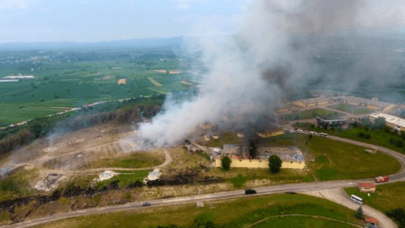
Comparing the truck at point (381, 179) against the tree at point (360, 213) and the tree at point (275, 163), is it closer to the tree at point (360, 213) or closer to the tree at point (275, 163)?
the tree at point (360, 213)

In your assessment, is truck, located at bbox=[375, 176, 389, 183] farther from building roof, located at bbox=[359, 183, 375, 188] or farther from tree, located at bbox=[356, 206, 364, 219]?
tree, located at bbox=[356, 206, 364, 219]

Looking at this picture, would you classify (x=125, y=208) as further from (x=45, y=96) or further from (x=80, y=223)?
(x=45, y=96)

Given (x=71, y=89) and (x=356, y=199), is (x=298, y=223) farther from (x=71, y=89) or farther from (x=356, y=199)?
(x=71, y=89)

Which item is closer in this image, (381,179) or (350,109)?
(381,179)

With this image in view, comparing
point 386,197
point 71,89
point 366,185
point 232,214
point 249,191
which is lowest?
point 71,89

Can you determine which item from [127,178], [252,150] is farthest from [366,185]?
[127,178]

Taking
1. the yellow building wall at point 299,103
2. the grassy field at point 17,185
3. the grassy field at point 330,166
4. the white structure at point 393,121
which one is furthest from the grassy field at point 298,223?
the yellow building wall at point 299,103
